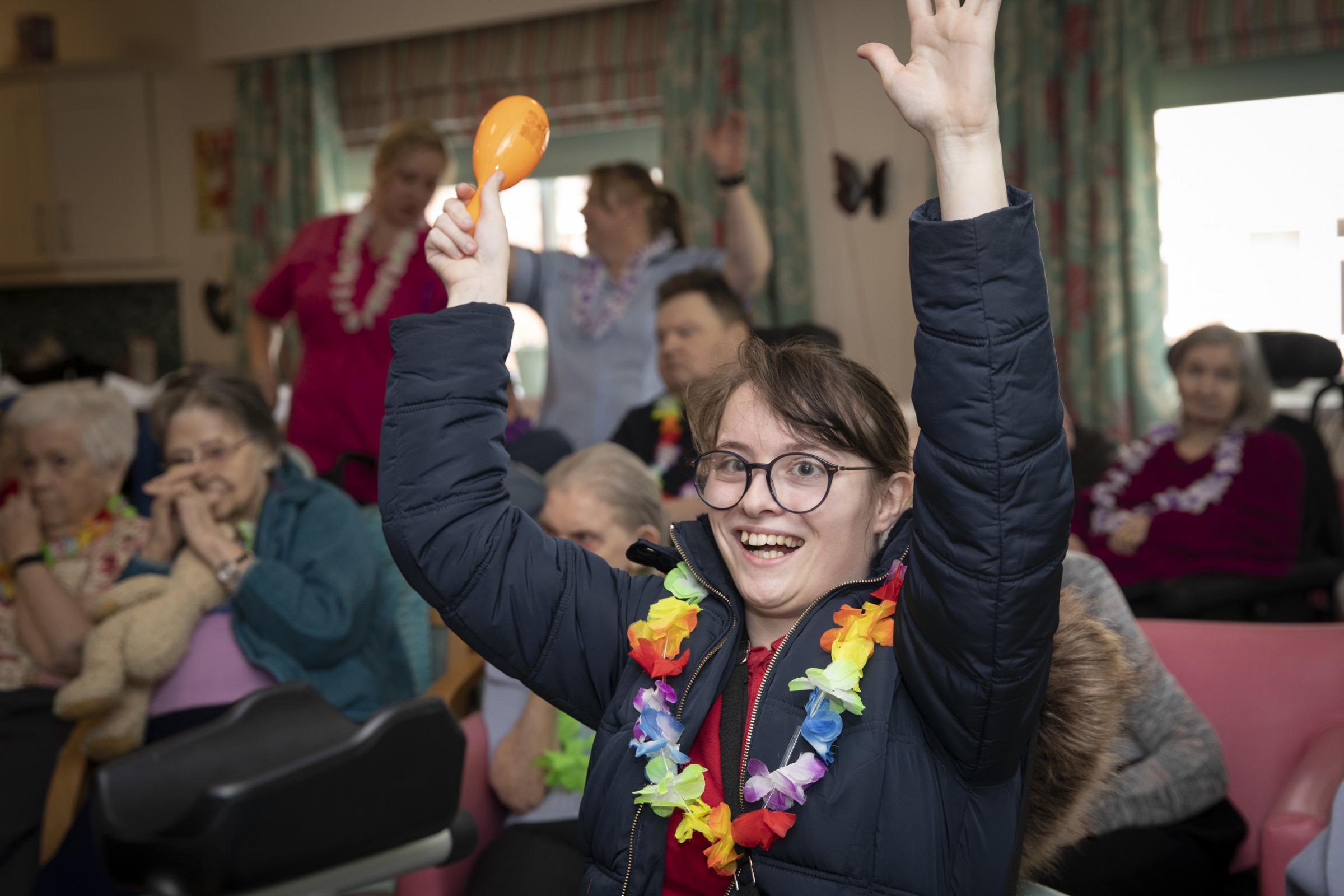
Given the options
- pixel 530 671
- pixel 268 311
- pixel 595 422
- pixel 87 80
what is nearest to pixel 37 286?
pixel 87 80

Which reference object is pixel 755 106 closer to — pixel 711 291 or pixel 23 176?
pixel 711 291

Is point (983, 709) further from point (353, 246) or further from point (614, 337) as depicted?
point (353, 246)

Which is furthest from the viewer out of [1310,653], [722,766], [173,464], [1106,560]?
[1106,560]

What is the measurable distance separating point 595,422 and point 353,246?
92cm

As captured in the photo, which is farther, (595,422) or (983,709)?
(595,422)

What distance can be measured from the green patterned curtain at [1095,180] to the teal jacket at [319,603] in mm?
2880

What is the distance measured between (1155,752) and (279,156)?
17.5ft

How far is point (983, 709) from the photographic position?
0.99 metres

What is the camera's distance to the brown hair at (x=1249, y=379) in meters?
3.25

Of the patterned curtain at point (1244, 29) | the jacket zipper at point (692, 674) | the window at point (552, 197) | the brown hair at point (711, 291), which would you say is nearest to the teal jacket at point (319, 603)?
the brown hair at point (711, 291)

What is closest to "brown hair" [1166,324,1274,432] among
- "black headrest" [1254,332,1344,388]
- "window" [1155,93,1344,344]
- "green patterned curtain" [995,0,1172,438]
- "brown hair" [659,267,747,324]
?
"black headrest" [1254,332,1344,388]

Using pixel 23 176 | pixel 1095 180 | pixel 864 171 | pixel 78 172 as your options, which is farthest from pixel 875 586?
pixel 23 176

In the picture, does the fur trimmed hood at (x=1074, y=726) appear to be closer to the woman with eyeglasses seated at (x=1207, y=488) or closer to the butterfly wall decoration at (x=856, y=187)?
the woman with eyeglasses seated at (x=1207, y=488)

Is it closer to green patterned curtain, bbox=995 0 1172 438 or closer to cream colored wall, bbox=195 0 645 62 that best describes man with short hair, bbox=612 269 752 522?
green patterned curtain, bbox=995 0 1172 438
